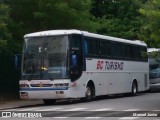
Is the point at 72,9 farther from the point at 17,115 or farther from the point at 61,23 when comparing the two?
the point at 17,115

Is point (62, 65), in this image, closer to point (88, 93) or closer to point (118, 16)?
point (88, 93)

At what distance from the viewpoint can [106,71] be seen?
2827cm

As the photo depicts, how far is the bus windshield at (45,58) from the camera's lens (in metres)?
23.7

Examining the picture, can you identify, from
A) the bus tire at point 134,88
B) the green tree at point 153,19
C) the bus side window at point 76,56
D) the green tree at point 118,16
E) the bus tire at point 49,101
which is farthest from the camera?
the green tree at point 118,16

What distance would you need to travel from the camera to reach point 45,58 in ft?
78.8

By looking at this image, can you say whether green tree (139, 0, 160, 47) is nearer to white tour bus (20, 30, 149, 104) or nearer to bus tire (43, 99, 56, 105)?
white tour bus (20, 30, 149, 104)

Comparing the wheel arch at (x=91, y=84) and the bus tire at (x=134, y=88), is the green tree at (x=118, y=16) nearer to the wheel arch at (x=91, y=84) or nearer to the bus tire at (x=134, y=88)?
the bus tire at (x=134, y=88)

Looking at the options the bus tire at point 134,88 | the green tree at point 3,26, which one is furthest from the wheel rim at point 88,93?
the bus tire at point 134,88

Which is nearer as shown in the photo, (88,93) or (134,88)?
(88,93)

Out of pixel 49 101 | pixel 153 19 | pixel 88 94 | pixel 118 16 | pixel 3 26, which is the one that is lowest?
pixel 49 101

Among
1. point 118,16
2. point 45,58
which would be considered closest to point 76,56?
point 45,58

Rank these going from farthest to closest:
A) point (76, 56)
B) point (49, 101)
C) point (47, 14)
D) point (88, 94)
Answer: point (47, 14) → point (49, 101) → point (88, 94) → point (76, 56)

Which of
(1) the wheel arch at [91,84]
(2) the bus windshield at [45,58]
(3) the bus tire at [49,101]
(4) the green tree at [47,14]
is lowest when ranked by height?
(3) the bus tire at [49,101]

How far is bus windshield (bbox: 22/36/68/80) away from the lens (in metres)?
23.7
